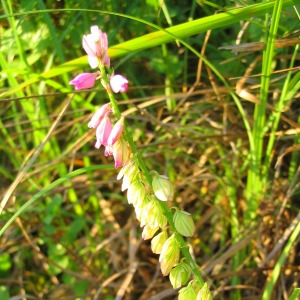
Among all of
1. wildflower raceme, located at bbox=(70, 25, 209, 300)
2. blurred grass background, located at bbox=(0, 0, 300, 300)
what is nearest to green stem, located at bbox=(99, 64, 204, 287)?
wildflower raceme, located at bbox=(70, 25, 209, 300)

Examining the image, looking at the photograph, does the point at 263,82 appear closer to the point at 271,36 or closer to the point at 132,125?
the point at 271,36

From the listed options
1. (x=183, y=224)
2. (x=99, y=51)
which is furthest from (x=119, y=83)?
(x=183, y=224)

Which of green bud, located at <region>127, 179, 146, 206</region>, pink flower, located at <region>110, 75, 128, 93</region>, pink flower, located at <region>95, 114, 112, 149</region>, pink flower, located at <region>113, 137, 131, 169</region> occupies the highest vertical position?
pink flower, located at <region>110, 75, 128, 93</region>

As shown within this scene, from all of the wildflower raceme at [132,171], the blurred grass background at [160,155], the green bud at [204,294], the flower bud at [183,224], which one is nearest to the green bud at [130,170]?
the wildflower raceme at [132,171]

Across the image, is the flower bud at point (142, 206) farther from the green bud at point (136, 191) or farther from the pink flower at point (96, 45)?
the pink flower at point (96, 45)

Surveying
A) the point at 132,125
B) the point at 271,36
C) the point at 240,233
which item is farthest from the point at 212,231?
the point at 271,36

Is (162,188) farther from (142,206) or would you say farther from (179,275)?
(179,275)

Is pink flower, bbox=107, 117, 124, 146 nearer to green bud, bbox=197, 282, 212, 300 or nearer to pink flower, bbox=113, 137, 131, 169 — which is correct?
pink flower, bbox=113, 137, 131, 169
